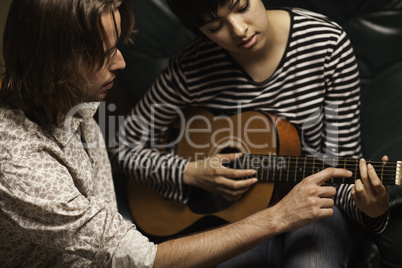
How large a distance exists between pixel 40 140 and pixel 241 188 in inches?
22.2

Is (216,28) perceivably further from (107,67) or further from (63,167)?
(63,167)

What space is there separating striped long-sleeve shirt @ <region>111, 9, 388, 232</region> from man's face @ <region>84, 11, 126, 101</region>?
1.09 ft

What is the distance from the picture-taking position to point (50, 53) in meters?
0.94

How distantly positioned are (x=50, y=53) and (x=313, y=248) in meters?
0.79

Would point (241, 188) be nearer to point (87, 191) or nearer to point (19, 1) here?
point (87, 191)

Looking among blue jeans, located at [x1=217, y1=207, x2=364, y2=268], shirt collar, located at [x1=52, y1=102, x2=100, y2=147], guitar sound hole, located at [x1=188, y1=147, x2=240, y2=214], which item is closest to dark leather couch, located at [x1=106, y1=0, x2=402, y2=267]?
blue jeans, located at [x1=217, y1=207, x2=364, y2=268]

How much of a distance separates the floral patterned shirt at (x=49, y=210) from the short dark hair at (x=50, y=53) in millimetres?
44

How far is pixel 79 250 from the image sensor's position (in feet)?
3.16

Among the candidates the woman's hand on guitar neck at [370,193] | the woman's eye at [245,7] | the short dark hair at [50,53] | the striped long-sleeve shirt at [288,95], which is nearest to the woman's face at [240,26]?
the woman's eye at [245,7]

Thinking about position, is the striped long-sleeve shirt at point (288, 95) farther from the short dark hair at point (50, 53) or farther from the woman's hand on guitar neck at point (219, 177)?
the short dark hair at point (50, 53)

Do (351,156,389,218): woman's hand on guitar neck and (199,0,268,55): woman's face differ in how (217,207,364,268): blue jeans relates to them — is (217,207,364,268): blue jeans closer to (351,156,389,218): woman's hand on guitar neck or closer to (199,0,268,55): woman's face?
(351,156,389,218): woman's hand on guitar neck

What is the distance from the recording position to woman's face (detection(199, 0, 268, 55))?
1.14 meters

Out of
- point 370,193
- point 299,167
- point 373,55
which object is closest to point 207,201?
point 299,167

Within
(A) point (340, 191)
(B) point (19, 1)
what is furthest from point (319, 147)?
(B) point (19, 1)
